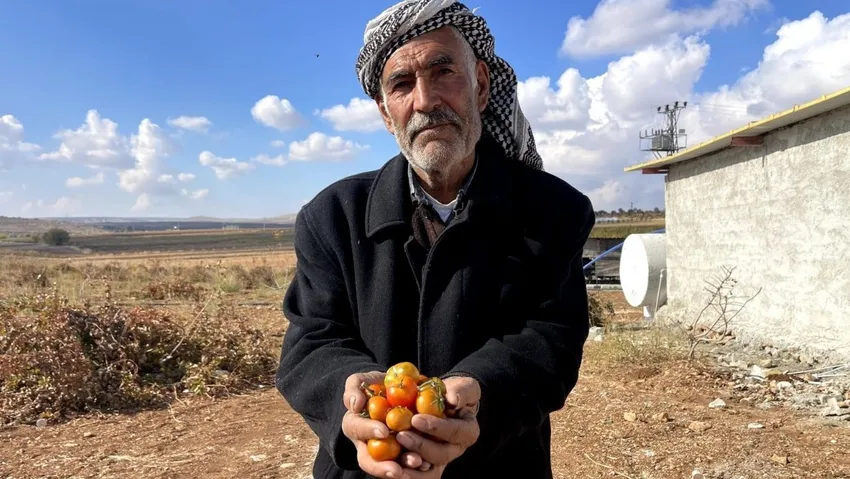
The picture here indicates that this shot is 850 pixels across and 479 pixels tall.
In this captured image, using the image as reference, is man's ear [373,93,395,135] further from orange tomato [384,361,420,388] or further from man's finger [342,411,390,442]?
man's finger [342,411,390,442]

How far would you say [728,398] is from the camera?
598cm

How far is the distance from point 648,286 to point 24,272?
18.4m

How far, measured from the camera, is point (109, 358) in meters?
6.79

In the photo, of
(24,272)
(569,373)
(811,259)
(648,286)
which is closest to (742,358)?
(811,259)

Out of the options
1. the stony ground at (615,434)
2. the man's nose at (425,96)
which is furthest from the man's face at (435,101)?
the stony ground at (615,434)

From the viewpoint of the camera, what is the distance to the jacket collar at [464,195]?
5.57 feet

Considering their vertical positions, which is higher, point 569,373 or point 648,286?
point 569,373

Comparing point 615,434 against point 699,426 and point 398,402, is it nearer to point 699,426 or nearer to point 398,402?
point 699,426

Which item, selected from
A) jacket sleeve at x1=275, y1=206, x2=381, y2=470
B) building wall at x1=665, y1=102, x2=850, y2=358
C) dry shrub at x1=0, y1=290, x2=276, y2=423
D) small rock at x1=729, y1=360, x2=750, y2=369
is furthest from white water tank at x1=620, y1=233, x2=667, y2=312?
jacket sleeve at x1=275, y1=206, x2=381, y2=470

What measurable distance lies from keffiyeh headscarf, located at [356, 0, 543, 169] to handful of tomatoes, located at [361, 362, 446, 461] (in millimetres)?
861

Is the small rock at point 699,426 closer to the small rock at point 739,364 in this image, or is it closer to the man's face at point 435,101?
the small rock at point 739,364

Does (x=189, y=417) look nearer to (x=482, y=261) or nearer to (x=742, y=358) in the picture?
(x=482, y=261)

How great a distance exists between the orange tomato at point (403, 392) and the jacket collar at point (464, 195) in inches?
19.7

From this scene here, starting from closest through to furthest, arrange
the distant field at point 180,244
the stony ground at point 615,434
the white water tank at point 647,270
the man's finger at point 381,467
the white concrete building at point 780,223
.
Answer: the man's finger at point 381,467
the stony ground at point 615,434
the white concrete building at point 780,223
the white water tank at point 647,270
the distant field at point 180,244
